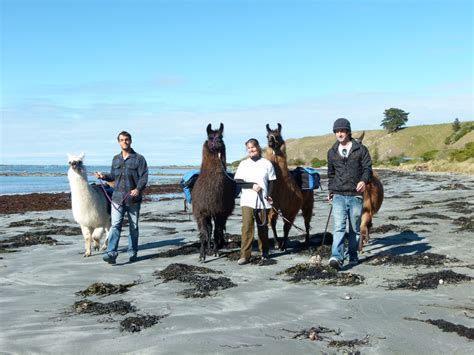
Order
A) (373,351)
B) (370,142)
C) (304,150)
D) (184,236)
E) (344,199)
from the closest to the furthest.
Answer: (373,351), (344,199), (184,236), (370,142), (304,150)

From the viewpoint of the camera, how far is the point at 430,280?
625cm

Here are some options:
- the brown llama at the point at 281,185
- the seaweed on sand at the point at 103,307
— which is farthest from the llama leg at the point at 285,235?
the seaweed on sand at the point at 103,307

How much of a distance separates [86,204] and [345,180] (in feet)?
14.3

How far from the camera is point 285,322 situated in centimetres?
483

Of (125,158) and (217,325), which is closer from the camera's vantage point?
(217,325)

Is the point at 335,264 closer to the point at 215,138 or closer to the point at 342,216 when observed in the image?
the point at 342,216

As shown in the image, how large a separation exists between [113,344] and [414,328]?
2.63 m

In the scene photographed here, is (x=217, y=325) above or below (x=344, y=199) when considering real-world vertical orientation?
below

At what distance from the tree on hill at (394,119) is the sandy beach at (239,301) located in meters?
136

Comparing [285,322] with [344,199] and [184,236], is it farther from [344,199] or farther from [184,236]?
[184,236]

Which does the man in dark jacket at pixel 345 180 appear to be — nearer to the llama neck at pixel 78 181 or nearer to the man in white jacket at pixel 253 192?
the man in white jacket at pixel 253 192

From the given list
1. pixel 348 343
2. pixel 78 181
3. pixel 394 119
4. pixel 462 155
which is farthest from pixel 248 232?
pixel 394 119

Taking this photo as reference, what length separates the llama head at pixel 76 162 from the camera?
846 cm

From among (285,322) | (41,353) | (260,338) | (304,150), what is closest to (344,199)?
(285,322)
